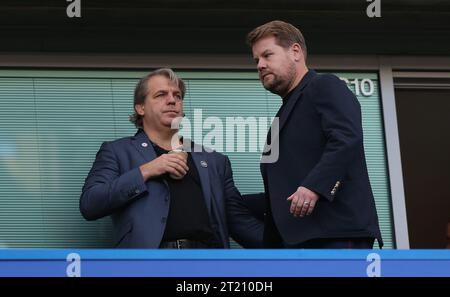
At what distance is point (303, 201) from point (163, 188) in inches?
37.8

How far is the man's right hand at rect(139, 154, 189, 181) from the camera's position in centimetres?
506

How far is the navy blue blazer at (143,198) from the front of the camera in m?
5.00

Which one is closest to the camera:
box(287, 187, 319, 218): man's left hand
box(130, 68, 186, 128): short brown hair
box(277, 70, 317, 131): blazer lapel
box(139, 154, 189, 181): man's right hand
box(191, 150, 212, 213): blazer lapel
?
box(287, 187, 319, 218): man's left hand

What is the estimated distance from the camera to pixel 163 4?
596cm

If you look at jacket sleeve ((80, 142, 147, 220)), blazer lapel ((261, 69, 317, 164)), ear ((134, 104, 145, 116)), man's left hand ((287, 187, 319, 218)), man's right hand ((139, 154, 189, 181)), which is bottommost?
man's left hand ((287, 187, 319, 218))

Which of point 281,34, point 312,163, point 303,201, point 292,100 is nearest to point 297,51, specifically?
point 281,34

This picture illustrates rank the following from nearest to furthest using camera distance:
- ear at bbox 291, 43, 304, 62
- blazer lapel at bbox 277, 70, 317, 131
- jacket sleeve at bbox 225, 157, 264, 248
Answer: blazer lapel at bbox 277, 70, 317, 131 → ear at bbox 291, 43, 304, 62 → jacket sleeve at bbox 225, 157, 264, 248

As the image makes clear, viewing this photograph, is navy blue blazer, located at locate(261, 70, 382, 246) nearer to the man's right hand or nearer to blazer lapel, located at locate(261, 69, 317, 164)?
blazer lapel, located at locate(261, 69, 317, 164)

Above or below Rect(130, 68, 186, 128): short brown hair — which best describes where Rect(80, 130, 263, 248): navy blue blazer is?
below

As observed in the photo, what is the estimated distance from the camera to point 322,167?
439cm

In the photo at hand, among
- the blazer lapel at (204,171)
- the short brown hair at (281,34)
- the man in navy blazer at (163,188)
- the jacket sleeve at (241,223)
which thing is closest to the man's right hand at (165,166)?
the man in navy blazer at (163,188)

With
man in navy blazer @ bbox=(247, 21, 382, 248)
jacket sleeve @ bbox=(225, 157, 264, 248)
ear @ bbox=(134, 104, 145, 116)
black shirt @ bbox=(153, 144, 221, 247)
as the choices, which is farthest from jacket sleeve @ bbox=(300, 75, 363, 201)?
ear @ bbox=(134, 104, 145, 116)

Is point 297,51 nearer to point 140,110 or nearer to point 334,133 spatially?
point 334,133

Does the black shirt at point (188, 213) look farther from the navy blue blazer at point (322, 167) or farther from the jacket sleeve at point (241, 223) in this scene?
the navy blue blazer at point (322, 167)
